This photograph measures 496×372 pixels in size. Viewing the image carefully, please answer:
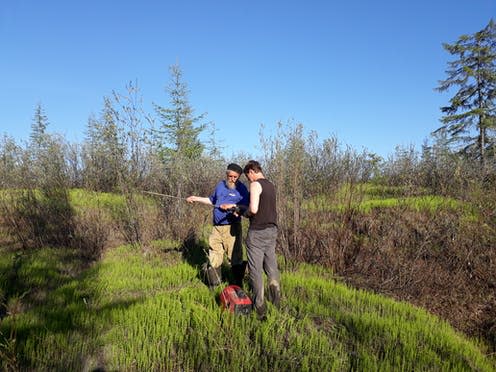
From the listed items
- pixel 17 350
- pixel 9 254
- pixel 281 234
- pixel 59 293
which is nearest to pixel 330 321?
pixel 281 234

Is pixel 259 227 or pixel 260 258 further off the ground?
pixel 259 227

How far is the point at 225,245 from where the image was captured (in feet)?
17.8

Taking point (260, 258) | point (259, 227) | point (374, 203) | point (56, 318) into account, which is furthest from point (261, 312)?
point (374, 203)

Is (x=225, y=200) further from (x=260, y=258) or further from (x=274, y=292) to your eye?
(x=274, y=292)

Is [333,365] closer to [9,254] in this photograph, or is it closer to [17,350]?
[17,350]

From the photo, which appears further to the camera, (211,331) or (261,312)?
(261,312)

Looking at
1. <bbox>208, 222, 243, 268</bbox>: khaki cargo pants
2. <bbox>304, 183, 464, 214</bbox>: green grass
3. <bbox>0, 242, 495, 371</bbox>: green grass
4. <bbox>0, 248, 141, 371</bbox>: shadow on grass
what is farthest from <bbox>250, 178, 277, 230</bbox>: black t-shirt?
<bbox>304, 183, 464, 214</bbox>: green grass

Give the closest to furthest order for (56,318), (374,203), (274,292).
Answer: (56,318) → (274,292) → (374,203)

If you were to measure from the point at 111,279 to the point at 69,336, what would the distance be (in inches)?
75.8

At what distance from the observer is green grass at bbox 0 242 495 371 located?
3.17m

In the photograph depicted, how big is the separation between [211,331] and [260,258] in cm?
110

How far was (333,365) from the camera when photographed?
3.02 m

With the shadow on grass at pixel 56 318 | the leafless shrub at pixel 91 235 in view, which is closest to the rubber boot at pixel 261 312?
the shadow on grass at pixel 56 318

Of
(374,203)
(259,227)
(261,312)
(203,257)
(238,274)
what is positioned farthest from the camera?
(374,203)
